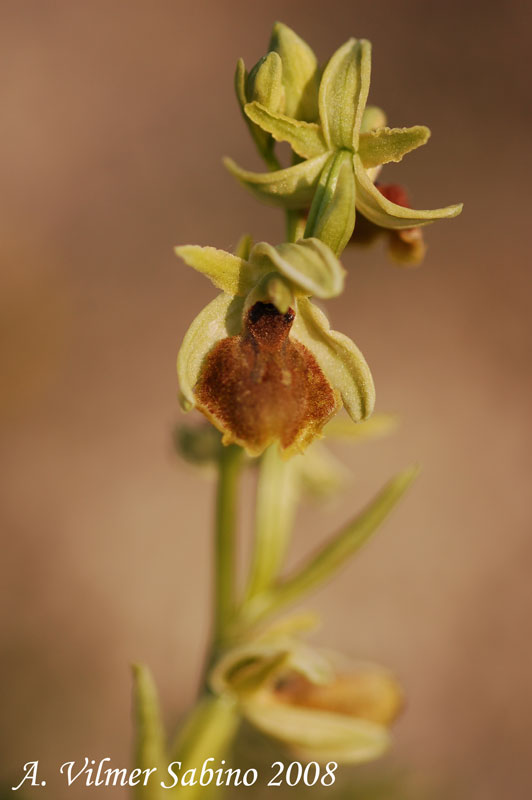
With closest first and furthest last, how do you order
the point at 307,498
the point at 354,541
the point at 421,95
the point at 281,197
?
the point at 281,197 < the point at 354,541 < the point at 307,498 < the point at 421,95

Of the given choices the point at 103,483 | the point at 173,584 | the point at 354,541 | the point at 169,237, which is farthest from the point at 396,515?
the point at 354,541

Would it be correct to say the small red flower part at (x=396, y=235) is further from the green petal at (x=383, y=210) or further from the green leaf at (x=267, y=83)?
the green leaf at (x=267, y=83)

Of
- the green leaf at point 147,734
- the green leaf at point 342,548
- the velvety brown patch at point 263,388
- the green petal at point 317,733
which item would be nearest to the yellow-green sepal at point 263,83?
the velvety brown patch at point 263,388

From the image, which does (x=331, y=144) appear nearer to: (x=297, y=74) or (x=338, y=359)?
(x=297, y=74)

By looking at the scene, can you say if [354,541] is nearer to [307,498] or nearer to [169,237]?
[307,498]

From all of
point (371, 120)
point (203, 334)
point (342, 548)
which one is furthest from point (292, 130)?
point (342, 548)

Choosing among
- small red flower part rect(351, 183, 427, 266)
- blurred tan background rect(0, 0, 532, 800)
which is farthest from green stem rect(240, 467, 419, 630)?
blurred tan background rect(0, 0, 532, 800)

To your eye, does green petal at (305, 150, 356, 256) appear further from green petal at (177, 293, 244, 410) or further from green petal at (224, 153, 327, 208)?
green petal at (177, 293, 244, 410)
